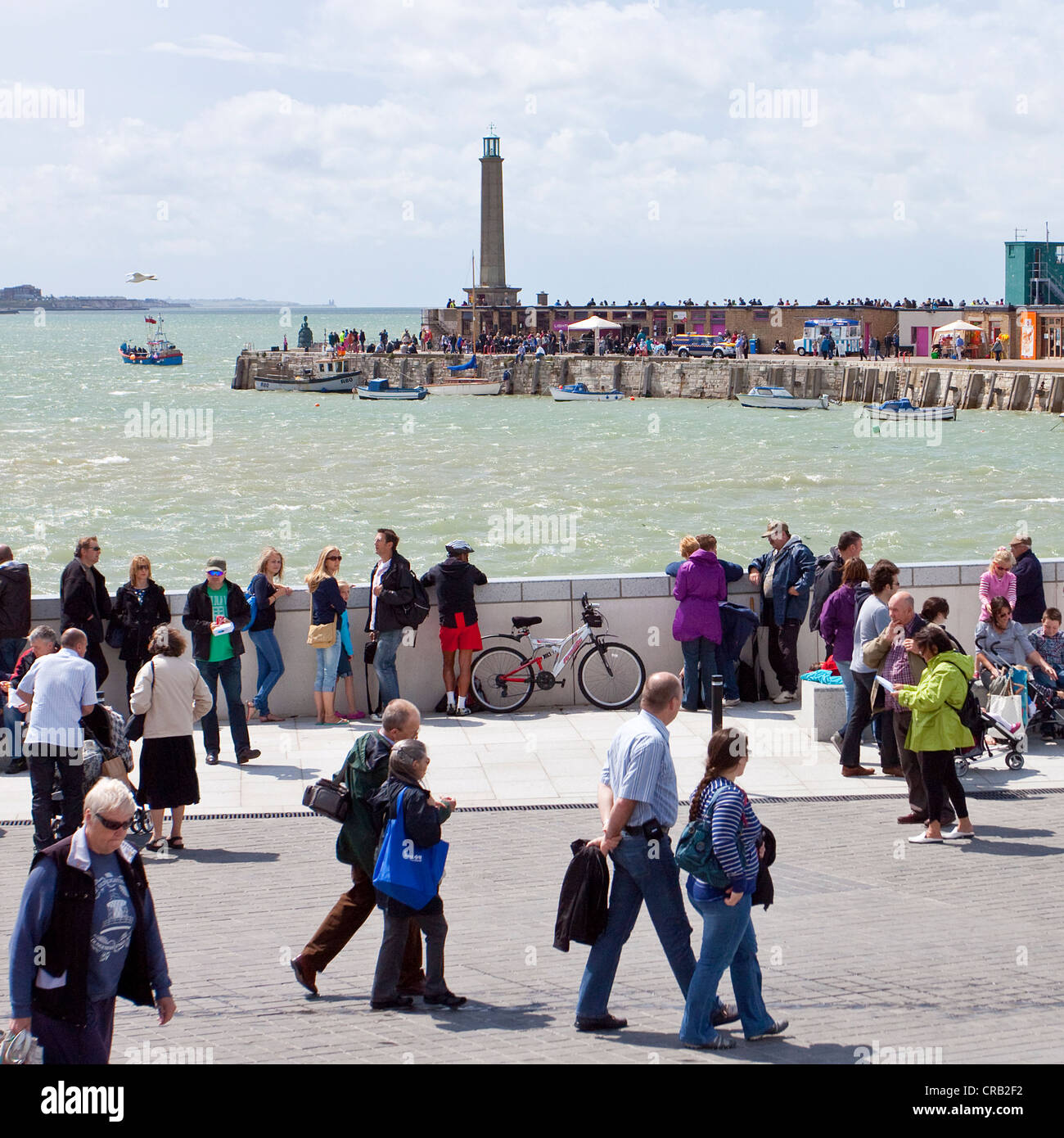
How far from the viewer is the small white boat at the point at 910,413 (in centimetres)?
7523

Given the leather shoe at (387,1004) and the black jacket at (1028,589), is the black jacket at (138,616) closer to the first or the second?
the leather shoe at (387,1004)

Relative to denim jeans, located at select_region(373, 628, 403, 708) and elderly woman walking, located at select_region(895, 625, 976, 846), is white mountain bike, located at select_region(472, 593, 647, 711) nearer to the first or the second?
denim jeans, located at select_region(373, 628, 403, 708)

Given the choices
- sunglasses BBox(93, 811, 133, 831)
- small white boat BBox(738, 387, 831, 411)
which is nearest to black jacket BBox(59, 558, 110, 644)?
sunglasses BBox(93, 811, 133, 831)

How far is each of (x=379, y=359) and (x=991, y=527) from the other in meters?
68.2

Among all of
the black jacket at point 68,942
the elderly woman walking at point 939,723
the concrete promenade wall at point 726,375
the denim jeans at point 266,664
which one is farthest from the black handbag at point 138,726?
the concrete promenade wall at point 726,375

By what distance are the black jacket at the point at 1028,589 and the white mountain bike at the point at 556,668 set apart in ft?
10.4

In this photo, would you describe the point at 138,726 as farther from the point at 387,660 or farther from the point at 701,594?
the point at 701,594

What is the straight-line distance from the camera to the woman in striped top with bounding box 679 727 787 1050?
245 inches

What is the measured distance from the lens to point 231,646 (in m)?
11.7

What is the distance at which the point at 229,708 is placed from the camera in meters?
11.6

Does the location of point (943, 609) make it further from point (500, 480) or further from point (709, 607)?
point (500, 480)

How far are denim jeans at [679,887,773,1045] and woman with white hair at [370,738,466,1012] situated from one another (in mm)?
1142

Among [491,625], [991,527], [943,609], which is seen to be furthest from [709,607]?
[991,527]
